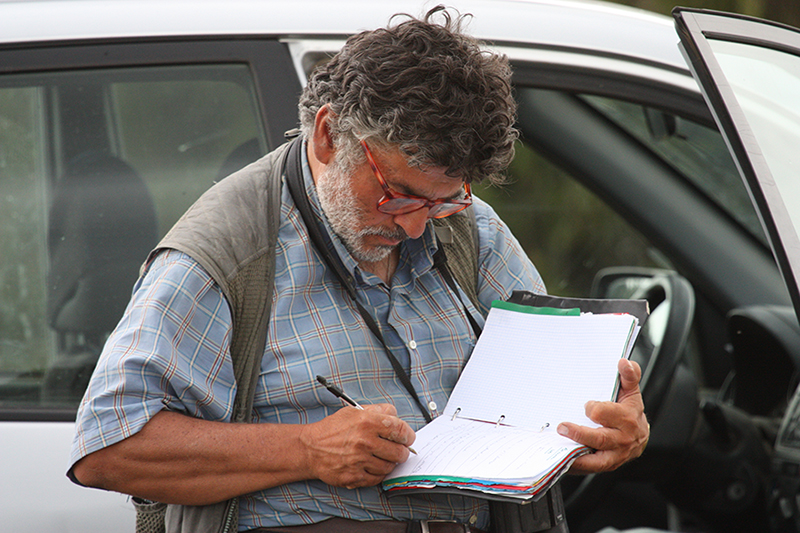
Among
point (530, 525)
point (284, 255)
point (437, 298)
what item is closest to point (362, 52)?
point (284, 255)

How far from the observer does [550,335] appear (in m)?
1.66

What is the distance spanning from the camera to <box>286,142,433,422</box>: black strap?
1574 mm

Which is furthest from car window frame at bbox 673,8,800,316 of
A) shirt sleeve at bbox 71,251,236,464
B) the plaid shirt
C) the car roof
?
shirt sleeve at bbox 71,251,236,464

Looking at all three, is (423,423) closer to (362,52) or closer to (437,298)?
(437,298)

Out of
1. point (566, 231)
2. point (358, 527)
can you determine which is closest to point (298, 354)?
point (358, 527)

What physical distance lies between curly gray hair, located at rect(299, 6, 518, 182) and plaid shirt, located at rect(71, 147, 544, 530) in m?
0.20

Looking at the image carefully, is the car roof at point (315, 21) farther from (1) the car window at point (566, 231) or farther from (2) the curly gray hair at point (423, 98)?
(1) the car window at point (566, 231)

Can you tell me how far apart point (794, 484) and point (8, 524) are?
80.2 inches

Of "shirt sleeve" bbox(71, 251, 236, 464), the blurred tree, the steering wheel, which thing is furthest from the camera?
the blurred tree

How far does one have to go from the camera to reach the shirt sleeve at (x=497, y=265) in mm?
1805

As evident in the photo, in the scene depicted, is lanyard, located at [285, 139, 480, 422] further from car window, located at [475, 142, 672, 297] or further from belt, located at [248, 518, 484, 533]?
car window, located at [475, 142, 672, 297]

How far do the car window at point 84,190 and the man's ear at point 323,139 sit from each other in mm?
390

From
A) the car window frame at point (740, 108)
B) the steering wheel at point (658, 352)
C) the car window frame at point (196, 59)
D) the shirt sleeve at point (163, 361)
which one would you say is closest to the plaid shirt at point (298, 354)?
the shirt sleeve at point (163, 361)

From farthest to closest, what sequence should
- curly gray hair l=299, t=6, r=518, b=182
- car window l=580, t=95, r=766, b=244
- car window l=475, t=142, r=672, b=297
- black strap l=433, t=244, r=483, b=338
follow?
car window l=475, t=142, r=672, b=297 → car window l=580, t=95, r=766, b=244 → black strap l=433, t=244, r=483, b=338 → curly gray hair l=299, t=6, r=518, b=182
